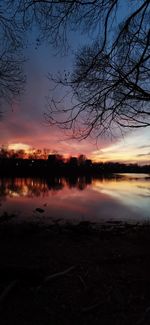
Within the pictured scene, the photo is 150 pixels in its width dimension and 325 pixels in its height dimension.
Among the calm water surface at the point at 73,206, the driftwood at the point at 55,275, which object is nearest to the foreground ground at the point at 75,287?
the driftwood at the point at 55,275

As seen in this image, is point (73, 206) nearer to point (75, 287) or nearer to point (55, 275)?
point (55, 275)

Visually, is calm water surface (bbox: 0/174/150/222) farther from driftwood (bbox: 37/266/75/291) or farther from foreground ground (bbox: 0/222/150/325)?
driftwood (bbox: 37/266/75/291)

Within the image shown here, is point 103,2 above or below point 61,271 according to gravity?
above

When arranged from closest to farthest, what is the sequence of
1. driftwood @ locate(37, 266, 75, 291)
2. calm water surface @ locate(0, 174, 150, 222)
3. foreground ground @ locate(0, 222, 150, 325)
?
1. foreground ground @ locate(0, 222, 150, 325)
2. driftwood @ locate(37, 266, 75, 291)
3. calm water surface @ locate(0, 174, 150, 222)

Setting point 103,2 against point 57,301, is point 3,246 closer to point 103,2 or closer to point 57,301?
point 57,301

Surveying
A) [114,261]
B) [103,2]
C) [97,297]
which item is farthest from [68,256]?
[103,2]

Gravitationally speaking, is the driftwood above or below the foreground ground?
above

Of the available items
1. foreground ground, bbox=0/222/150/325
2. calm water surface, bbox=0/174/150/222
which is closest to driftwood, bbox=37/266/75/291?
foreground ground, bbox=0/222/150/325

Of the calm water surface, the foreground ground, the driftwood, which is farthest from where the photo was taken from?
the calm water surface

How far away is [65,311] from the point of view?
201 inches

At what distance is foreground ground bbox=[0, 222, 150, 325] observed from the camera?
492cm

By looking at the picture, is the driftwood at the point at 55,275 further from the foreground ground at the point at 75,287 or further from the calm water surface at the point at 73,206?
the calm water surface at the point at 73,206

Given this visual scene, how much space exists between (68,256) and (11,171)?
128564 millimetres

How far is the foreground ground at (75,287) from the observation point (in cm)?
492
